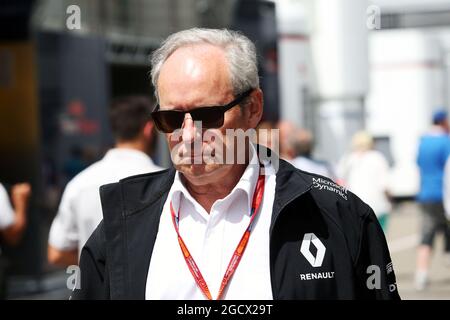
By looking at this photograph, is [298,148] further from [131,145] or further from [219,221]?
[219,221]

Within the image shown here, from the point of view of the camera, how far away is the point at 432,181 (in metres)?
10.6

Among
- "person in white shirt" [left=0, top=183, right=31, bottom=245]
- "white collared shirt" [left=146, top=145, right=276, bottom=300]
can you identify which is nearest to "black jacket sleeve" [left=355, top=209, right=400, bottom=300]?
"white collared shirt" [left=146, top=145, right=276, bottom=300]

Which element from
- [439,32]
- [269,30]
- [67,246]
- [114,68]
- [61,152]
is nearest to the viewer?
[67,246]

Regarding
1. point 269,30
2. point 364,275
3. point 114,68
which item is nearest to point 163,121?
point 364,275

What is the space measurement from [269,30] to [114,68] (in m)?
3.47

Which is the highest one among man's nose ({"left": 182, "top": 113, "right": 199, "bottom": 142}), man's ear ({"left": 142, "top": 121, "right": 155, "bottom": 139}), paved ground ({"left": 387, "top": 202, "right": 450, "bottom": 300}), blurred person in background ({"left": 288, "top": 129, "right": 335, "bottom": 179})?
man's nose ({"left": 182, "top": 113, "right": 199, "bottom": 142})

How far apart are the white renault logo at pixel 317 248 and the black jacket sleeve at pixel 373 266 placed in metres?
0.10

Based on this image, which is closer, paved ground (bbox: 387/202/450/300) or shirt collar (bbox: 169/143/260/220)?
shirt collar (bbox: 169/143/260/220)

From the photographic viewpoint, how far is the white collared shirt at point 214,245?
2471mm

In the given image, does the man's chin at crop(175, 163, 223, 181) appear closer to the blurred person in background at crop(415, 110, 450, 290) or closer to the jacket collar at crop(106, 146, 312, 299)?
the jacket collar at crop(106, 146, 312, 299)

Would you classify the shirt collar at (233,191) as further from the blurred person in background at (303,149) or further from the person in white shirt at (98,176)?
the blurred person in background at (303,149)

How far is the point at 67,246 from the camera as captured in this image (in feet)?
16.0

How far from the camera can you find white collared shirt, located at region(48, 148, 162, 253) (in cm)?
466

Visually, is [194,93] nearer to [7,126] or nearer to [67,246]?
[67,246]
